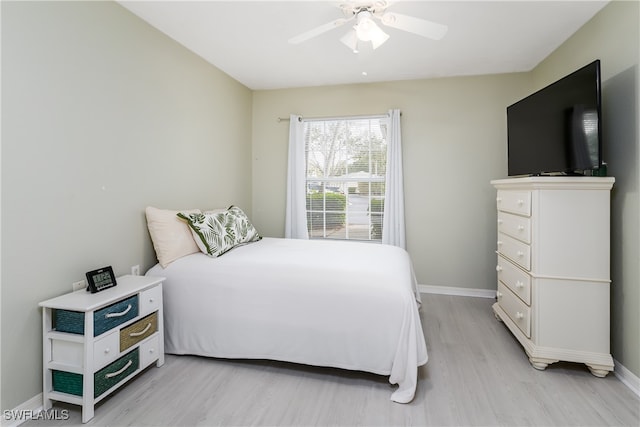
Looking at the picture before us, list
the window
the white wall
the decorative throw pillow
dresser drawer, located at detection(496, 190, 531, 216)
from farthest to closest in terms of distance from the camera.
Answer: the window < the white wall < the decorative throw pillow < dresser drawer, located at detection(496, 190, 531, 216)

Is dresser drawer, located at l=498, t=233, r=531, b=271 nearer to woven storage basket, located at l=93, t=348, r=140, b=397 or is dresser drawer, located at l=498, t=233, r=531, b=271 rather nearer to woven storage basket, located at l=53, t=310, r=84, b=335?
woven storage basket, located at l=93, t=348, r=140, b=397

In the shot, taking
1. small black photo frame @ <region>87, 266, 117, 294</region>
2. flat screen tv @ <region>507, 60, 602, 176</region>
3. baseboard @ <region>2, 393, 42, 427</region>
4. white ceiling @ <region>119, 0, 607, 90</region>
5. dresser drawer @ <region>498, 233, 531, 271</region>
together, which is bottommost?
baseboard @ <region>2, 393, 42, 427</region>

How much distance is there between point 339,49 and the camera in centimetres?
297

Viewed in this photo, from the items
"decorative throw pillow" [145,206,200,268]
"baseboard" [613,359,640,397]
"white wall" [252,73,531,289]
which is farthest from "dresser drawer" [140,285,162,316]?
"baseboard" [613,359,640,397]

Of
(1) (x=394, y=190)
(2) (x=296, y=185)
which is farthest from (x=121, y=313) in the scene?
(1) (x=394, y=190)

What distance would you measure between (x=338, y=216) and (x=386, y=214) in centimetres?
64

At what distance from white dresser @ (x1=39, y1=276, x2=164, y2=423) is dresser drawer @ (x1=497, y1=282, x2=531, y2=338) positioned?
104 inches

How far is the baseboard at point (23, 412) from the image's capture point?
1.61m

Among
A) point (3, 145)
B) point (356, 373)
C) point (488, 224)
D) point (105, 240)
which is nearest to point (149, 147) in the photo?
point (105, 240)

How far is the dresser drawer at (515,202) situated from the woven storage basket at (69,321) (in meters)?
2.85

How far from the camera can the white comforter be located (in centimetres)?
194

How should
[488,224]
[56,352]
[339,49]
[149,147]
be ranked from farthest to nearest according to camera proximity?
[488,224]
[339,49]
[149,147]
[56,352]

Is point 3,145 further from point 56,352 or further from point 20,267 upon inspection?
point 56,352

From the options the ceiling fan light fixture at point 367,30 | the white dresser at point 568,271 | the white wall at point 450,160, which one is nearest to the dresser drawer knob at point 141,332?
the ceiling fan light fixture at point 367,30
